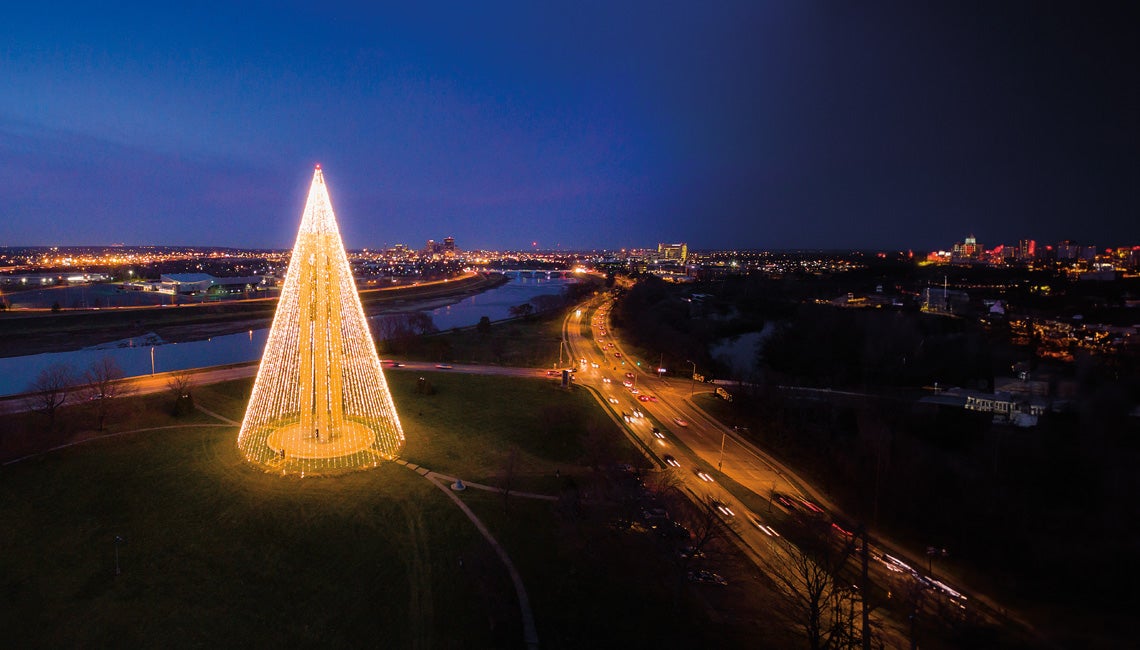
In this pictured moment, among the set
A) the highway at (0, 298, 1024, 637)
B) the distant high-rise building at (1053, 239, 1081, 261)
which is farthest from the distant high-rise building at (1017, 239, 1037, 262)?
the highway at (0, 298, 1024, 637)

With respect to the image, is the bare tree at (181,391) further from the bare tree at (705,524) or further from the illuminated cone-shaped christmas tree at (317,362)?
the bare tree at (705,524)

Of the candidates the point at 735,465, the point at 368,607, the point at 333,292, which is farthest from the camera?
the point at 735,465

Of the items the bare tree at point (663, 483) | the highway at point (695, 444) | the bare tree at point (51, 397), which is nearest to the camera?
the highway at point (695, 444)

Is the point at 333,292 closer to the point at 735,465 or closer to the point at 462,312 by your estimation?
the point at 735,465

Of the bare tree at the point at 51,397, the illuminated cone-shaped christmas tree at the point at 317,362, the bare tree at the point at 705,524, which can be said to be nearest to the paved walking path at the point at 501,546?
the illuminated cone-shaped christmas tree at the point at 317,362

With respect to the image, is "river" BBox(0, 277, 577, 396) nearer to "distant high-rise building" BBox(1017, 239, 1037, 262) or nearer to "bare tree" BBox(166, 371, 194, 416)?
"bare tree" BBox(166, 371, 194, 416)

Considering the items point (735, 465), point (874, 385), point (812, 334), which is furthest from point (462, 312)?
point (735, 465)
